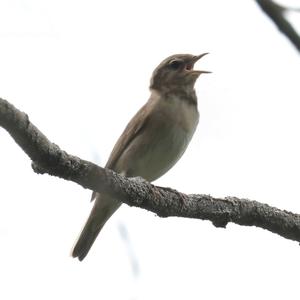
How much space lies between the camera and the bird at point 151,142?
6035 millimetres

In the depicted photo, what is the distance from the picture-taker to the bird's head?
691cm

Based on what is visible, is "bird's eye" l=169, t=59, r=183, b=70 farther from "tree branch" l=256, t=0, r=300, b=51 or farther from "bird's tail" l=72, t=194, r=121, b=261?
"tree branch" l=256, t=0, r=300, b=51

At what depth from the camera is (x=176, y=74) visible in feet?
23.2

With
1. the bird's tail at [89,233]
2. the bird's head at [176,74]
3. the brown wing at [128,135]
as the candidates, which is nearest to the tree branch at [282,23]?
the brown wing at [128,135]

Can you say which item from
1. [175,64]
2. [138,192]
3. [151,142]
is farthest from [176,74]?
[138,192]

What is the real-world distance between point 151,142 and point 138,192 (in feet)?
7.47

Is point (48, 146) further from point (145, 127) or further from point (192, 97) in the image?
point (192, 97)

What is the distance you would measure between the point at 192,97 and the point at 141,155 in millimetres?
1102

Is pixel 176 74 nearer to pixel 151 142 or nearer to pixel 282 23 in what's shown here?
pixel 151 142

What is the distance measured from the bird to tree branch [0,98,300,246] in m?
1.82

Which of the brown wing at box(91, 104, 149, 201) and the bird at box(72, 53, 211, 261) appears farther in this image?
the brown wing at box(91, 104, 149, 201)

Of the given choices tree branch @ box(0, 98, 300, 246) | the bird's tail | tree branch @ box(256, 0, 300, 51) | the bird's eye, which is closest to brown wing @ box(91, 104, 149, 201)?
the bird's tail

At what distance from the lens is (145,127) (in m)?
6.25

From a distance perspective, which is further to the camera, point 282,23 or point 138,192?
point 138,192
